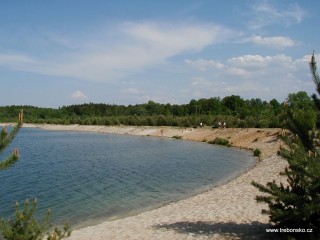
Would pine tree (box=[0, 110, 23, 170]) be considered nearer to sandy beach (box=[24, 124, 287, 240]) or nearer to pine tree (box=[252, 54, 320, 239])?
pine tree (box=[252, 54, 320, 239])

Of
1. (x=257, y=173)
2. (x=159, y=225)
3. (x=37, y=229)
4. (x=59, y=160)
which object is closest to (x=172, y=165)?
(x=257, y=173)

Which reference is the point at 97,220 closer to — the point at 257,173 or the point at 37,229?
the point at 37,229

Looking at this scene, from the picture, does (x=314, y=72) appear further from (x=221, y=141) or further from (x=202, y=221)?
(x=221, y=141)

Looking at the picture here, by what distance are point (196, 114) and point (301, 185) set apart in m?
105

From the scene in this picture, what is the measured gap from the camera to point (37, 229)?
835 centimetres

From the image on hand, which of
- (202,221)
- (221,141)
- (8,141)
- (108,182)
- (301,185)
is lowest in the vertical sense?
(108,182)

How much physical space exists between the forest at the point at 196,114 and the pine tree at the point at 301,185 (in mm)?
425

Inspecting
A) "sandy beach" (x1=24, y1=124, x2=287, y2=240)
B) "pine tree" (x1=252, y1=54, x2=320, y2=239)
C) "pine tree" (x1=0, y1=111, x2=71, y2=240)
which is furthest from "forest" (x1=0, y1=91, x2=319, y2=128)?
"pine tree" (x1=0, y1=111, x2=71, y2=240)

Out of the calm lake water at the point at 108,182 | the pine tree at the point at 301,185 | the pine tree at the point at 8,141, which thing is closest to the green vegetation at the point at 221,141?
the calm lake water at the point at 108,182

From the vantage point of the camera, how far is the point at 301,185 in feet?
35.1

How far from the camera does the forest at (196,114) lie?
216 feet

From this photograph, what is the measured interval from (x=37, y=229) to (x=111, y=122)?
374 ft

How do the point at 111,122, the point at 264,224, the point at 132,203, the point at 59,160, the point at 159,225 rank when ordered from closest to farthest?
1. the point at 264,224
2. the point at 159,225
3. the point at 132,203
4. the point at 59,160
5. the point at 111,122

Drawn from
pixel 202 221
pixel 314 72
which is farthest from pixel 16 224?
pixel 202 221
